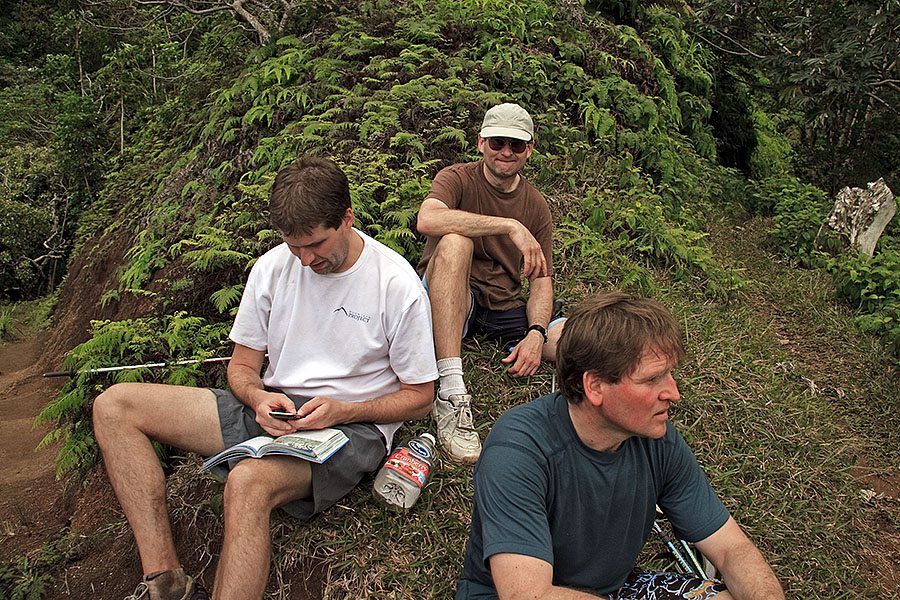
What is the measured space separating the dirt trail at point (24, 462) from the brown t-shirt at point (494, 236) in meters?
3.16

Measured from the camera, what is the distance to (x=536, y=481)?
2227 millimetres

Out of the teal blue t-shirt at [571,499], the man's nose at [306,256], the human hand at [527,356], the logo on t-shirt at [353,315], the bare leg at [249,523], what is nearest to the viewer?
the teal blue t-shirt at [571,499]

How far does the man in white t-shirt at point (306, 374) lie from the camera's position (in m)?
3.11

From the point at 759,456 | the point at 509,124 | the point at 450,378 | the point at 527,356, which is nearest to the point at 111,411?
the point at 450,378

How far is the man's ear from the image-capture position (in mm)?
2248

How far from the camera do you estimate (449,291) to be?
3.95 meters

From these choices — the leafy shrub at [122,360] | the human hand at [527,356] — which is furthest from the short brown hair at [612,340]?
the leafy shrub at [122,360]

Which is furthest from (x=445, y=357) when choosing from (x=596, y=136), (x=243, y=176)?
(x=596, y=136)

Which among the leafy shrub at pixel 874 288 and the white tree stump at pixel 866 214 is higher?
the white tree stump at pixel 866 214

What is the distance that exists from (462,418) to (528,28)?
5.87 m

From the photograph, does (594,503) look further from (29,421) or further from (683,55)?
(683,55)

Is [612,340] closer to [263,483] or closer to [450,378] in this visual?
[263,483]

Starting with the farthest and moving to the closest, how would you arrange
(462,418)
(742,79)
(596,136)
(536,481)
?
1. (742,79)
2. (596,136)
3. (462,418)
4. (536,481)

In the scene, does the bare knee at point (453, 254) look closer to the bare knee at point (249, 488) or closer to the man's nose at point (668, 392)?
the bare knee at point (249, 488)
